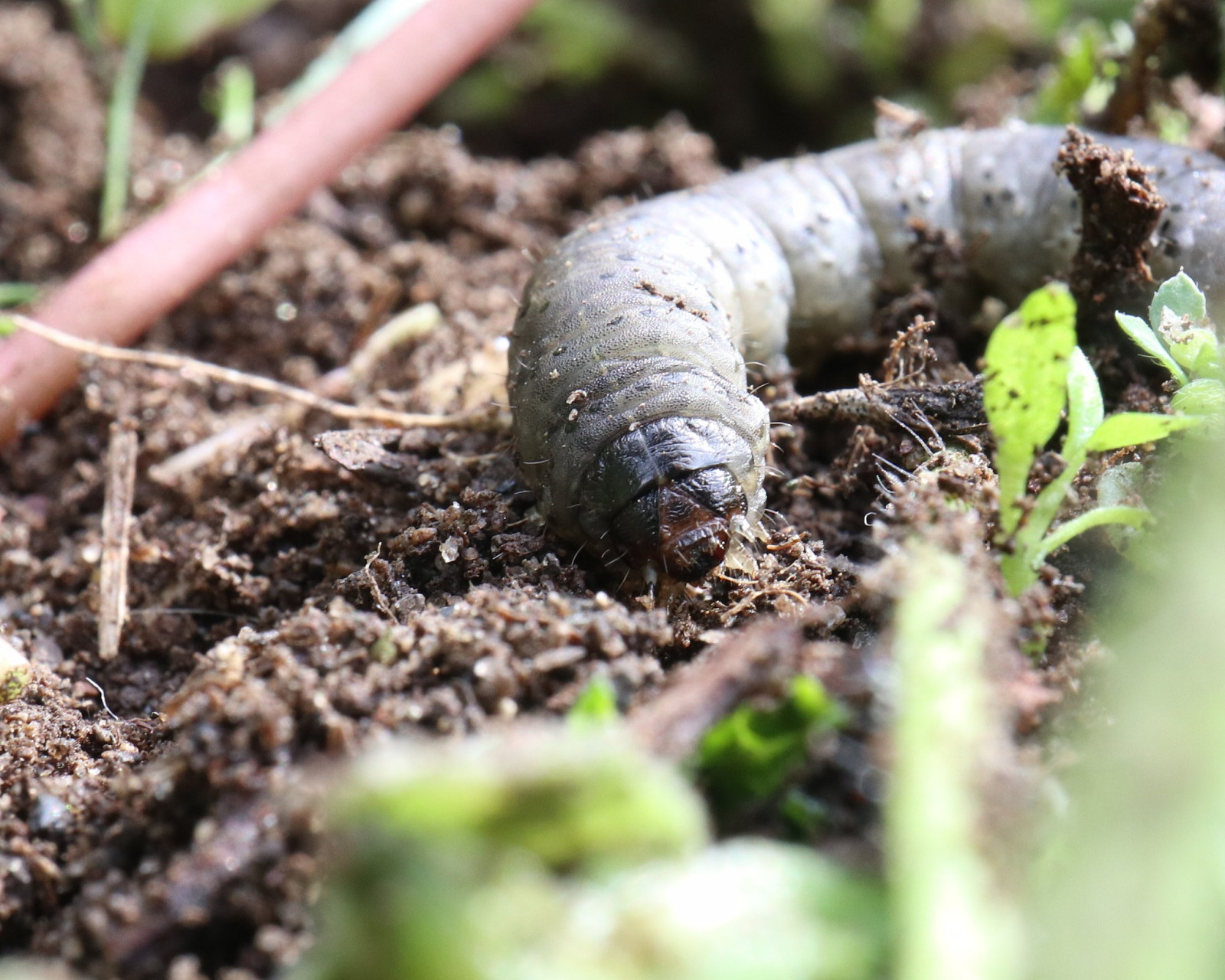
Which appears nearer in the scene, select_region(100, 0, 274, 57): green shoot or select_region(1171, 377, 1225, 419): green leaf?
select_region(1171, 377, 1225, 419): green leaf

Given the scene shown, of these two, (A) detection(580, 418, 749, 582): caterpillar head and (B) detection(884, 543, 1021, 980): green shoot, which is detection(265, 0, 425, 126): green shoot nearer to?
(A) detection(580, 418, 749, 582): caterpillar head

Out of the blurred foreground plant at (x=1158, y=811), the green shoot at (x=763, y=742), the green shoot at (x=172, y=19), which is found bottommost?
the blurred foreground plant at (x=1158, y=811)

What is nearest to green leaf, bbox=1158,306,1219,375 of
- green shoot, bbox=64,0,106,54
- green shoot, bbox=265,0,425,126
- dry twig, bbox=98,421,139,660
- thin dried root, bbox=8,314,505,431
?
thin dried root, bbox=8,314,505,431

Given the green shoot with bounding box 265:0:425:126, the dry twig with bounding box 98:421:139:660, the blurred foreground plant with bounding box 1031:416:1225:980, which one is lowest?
the blurred foreground plant with bounding box 1031:416:1225:980

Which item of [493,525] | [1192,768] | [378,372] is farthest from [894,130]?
[1192,768]

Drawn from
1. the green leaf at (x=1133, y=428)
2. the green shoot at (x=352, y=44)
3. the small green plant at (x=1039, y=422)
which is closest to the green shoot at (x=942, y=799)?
the small green plant at (x=1039, y=422)

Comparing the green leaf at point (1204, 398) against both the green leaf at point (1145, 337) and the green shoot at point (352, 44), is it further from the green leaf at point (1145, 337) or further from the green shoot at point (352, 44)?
the green shoot at point (352, 44)

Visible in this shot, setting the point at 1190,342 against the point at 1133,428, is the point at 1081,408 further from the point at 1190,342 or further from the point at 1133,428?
the point at 1190,342
